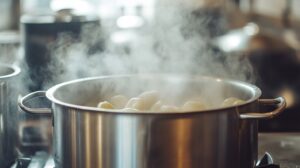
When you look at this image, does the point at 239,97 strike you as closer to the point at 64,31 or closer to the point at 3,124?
the point at 3,124

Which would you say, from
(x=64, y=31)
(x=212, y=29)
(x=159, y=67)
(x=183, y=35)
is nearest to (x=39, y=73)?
(x=64, y=31)

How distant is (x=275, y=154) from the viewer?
119 cm

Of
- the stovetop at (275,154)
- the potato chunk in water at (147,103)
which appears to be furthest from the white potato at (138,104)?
the stovetop at (275,154)

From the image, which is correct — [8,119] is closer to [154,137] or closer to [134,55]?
[154,137]

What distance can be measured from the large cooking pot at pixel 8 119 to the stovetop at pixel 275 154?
0.03 meters

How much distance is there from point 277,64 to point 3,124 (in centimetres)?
160

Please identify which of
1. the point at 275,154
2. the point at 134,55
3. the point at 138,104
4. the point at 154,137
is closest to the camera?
the point at 154,137

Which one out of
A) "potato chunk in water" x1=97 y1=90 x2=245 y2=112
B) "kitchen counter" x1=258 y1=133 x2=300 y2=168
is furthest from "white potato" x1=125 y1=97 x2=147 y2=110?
"kitchen counter" x1=258 y1=133 x2=300 y2=168

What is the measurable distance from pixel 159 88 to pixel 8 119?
0.35m

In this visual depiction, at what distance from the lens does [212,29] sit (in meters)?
3.33

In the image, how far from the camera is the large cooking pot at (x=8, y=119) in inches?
42.0

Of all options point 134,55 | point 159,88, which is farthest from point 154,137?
point 134,55

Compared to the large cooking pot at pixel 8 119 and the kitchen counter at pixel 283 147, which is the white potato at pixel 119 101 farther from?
the kitchen counter at pixel 283 147

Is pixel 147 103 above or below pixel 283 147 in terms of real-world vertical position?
above
